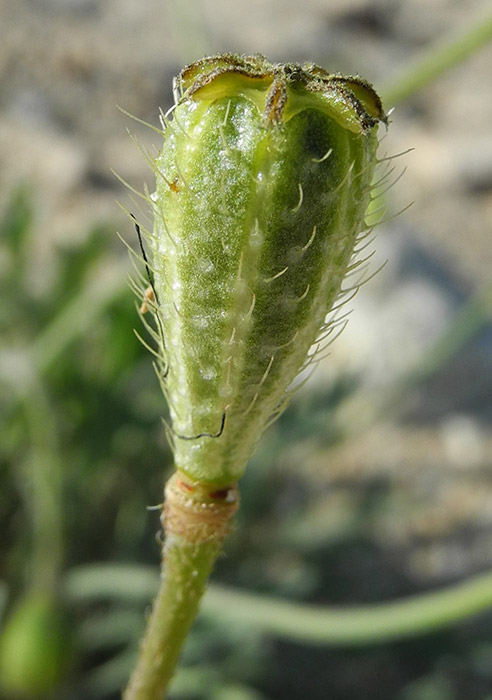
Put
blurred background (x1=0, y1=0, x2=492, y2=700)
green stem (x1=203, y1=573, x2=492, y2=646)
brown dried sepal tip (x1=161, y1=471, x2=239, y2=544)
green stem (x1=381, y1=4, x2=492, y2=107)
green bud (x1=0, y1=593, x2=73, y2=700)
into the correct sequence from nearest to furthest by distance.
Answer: brown dried sepal tip (x1=161, y1=471, x2=239, y2=544)
green stem (x1=203, y1=573, x2=492, y2=646)
green stem (x1=381, y1=4, x2=492, y2=107)
green bud (x1=0, y1=593, x2=73, y2=700)
blurred background (x1=0, y1=0, x2=492, y2=700)

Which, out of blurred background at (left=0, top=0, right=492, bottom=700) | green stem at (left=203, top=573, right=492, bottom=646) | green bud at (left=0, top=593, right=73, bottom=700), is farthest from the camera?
blurred background at (left=0, top=0, right=492, bottom=700)

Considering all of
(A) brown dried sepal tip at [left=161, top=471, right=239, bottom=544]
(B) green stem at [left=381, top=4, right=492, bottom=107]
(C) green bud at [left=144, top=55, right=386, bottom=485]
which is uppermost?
(B) green stem at [left=381, top=4, right=492, bottom=107]

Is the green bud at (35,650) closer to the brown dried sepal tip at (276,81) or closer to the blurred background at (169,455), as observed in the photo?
the blurred background at (169,455)

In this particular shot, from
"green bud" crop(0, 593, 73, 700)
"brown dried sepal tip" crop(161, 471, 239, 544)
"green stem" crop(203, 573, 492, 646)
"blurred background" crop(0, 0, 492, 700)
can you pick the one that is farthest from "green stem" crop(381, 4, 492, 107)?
"green bud" crop(0, 593, 73, 700)

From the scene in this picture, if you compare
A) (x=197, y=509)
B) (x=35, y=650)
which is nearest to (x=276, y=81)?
(x=197, y=509)

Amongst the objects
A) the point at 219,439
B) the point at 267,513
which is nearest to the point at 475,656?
the point at 267,513

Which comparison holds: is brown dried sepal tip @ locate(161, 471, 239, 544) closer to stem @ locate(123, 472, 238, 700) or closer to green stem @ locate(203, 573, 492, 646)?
stem @ locate(123, 472, 238, 700)

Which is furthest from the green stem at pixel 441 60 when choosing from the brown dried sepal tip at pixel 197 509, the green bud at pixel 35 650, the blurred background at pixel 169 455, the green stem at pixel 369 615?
the green bud at pixel 35 650
